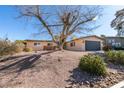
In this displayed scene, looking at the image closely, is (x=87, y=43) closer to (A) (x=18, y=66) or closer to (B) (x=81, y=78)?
(A) (x=18, y=66)

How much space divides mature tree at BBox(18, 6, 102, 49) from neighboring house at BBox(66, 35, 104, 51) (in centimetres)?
392

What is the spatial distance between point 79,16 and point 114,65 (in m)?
2.60

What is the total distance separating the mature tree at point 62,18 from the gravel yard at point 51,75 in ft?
6.57

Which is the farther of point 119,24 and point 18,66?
point 119,24

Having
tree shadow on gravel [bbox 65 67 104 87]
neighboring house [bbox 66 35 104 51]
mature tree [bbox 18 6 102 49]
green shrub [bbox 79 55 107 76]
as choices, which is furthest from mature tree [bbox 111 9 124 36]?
neighboring house [bbox 66 35 104 51]

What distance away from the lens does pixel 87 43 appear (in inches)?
610

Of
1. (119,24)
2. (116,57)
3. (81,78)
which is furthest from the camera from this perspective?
(119,24)

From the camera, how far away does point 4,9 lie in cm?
809

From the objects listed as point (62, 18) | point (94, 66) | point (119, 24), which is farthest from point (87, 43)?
point (94, 66)

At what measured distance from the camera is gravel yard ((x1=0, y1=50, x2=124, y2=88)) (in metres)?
5.95

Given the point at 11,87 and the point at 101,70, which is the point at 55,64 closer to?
the point at 101,70

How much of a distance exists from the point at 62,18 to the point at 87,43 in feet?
20.5

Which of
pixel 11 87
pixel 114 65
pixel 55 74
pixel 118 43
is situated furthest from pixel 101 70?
pixel 118 43

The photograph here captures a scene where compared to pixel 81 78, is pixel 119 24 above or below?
above
